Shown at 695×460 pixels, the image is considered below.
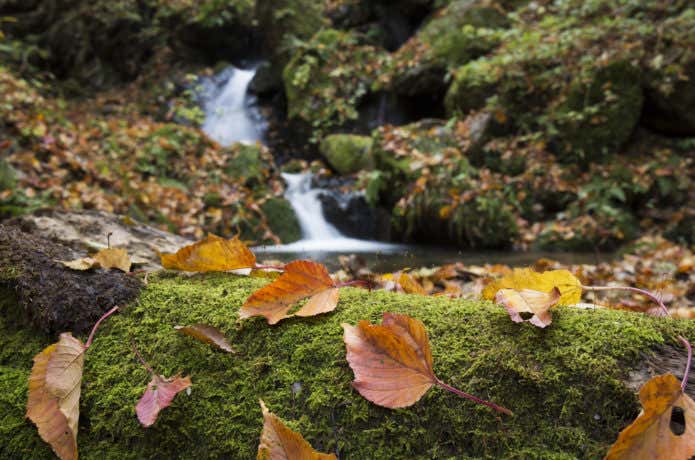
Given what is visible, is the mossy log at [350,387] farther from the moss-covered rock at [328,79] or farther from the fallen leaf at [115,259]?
the moss-covered rock at [328,79]

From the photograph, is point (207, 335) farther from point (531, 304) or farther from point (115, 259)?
point (531, 304)

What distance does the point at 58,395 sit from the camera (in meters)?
0.96

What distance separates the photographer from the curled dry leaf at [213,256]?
1.35 meters

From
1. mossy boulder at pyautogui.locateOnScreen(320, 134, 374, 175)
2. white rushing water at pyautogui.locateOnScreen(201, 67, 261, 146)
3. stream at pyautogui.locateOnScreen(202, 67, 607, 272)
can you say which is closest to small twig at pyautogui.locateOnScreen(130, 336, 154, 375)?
stream at pyautogui.locateOnScreen(202, 67, 607, 272)

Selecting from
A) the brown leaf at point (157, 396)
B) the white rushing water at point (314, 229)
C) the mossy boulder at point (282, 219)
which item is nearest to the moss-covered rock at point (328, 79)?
the white rushing water at point (314, 229)

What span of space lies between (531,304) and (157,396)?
34.0 inches

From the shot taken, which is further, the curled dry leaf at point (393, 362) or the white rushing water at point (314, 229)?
the white rushing water at point (314, 229)

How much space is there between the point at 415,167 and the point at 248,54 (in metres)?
10.9

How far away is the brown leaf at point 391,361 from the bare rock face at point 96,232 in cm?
136

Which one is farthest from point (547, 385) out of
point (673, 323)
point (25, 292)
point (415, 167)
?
point (415, 167)

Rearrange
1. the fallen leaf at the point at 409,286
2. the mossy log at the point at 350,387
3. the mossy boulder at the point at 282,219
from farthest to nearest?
the mossy boulder at the point at 282,219
the fallen leaf at the point at 409,286
the mossy log at the point at 350,387

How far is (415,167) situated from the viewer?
669 cm

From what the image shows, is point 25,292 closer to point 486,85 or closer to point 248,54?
point 486,85

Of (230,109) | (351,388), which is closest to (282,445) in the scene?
(351,388)
